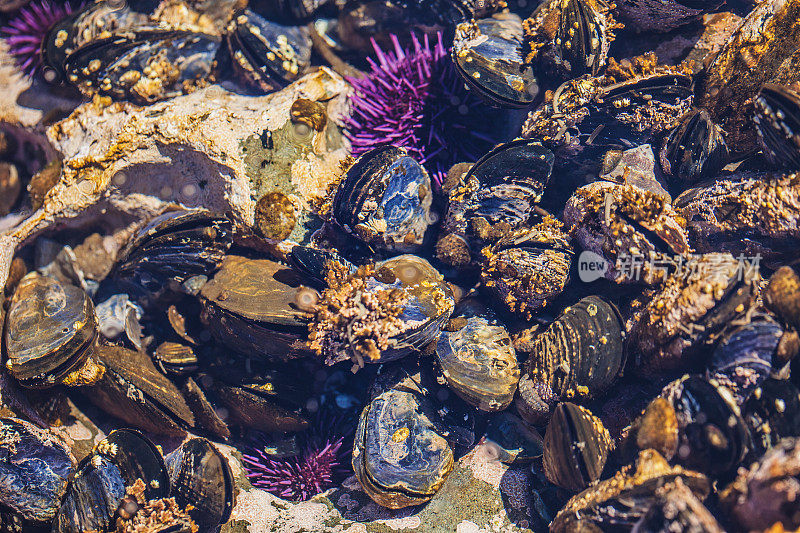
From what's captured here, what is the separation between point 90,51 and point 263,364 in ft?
9.99

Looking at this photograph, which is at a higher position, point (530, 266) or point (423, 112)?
point (423, 112)

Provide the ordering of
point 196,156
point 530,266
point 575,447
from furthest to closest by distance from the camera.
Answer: point 196,156, point 530,266, point 575,447

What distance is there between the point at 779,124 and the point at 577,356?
1928 mm

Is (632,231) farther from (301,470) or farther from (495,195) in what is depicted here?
(301,470)

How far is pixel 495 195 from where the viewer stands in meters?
3.64

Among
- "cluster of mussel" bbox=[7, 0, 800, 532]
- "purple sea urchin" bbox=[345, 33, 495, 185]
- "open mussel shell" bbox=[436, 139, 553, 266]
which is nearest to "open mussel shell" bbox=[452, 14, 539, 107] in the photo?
"cluster of mussel" bbox=[7, 0, 800, 532]

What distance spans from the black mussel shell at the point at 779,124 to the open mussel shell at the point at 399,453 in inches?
114

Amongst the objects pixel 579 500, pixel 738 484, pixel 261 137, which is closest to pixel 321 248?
pixel 261 137

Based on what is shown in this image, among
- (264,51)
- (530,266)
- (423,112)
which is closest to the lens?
(530,266)

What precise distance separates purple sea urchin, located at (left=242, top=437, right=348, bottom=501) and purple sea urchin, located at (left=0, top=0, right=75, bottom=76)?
404 centimetres

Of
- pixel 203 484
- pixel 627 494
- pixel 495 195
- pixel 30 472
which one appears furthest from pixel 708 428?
pixel 30 472

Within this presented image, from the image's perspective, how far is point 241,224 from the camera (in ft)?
12.5

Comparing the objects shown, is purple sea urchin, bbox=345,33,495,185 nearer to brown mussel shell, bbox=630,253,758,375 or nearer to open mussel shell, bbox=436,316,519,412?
open mussel shell, bbox=436,316,519,412

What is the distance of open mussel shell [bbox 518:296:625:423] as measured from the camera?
10.4 feet
